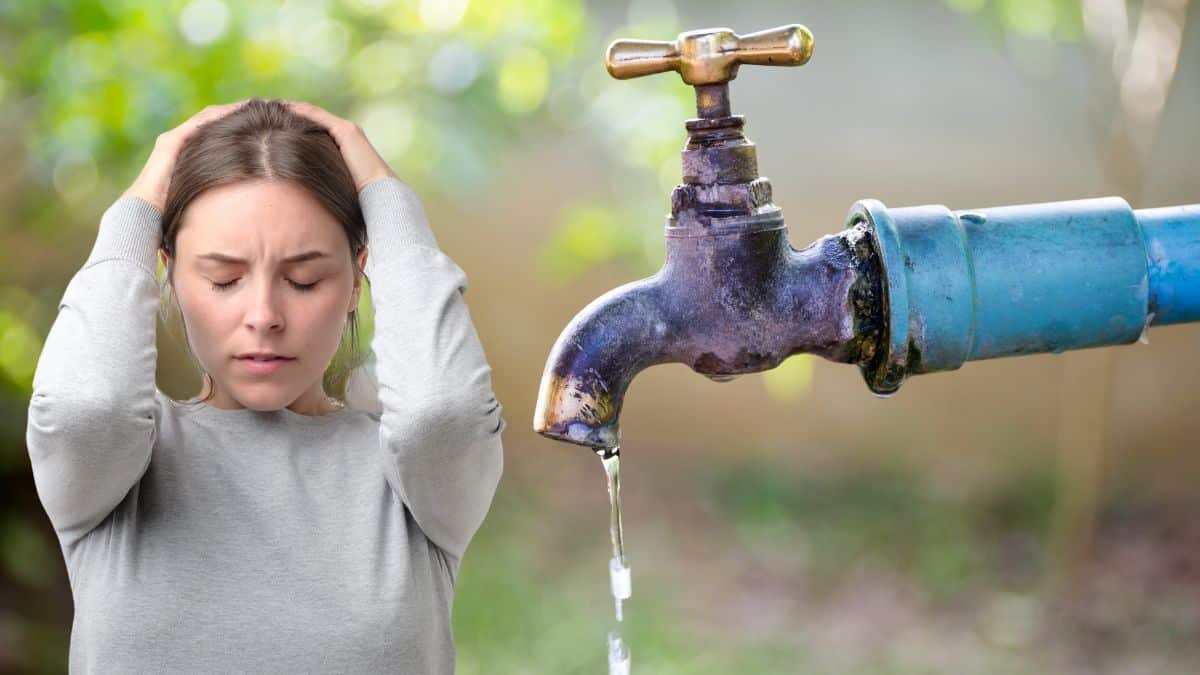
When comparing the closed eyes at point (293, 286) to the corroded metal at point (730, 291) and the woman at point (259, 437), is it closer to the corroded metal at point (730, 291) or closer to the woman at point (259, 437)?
the woman at point (259, 437)

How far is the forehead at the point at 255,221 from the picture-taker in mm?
1138

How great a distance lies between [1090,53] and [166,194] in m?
3.58

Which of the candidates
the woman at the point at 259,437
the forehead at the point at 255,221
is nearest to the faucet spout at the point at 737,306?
the woman at the point at 259,437

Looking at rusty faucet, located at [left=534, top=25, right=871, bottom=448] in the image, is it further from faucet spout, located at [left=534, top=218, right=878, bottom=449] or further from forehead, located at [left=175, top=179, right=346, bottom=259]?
forehead, located at [left=175, top=179, right=346, bottom=259]

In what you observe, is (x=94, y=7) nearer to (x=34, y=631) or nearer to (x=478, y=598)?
(x=34, y=631)

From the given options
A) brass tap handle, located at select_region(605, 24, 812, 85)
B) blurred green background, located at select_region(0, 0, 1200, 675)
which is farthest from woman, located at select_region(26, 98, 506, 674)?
blurred green background, located at select_region(0, 0, 1200, 675)

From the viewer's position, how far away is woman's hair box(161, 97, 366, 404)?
118 centimetres

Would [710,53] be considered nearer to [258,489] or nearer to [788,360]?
[258,489]

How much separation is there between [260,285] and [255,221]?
0.06 meters

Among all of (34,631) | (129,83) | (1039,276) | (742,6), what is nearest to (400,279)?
(1039,276)

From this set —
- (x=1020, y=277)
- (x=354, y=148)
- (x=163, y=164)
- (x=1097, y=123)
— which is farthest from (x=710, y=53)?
(x=1097, y=123)

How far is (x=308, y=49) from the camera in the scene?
6.59ft

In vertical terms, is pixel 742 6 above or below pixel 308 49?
above

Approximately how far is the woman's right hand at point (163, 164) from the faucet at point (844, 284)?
0.49m
